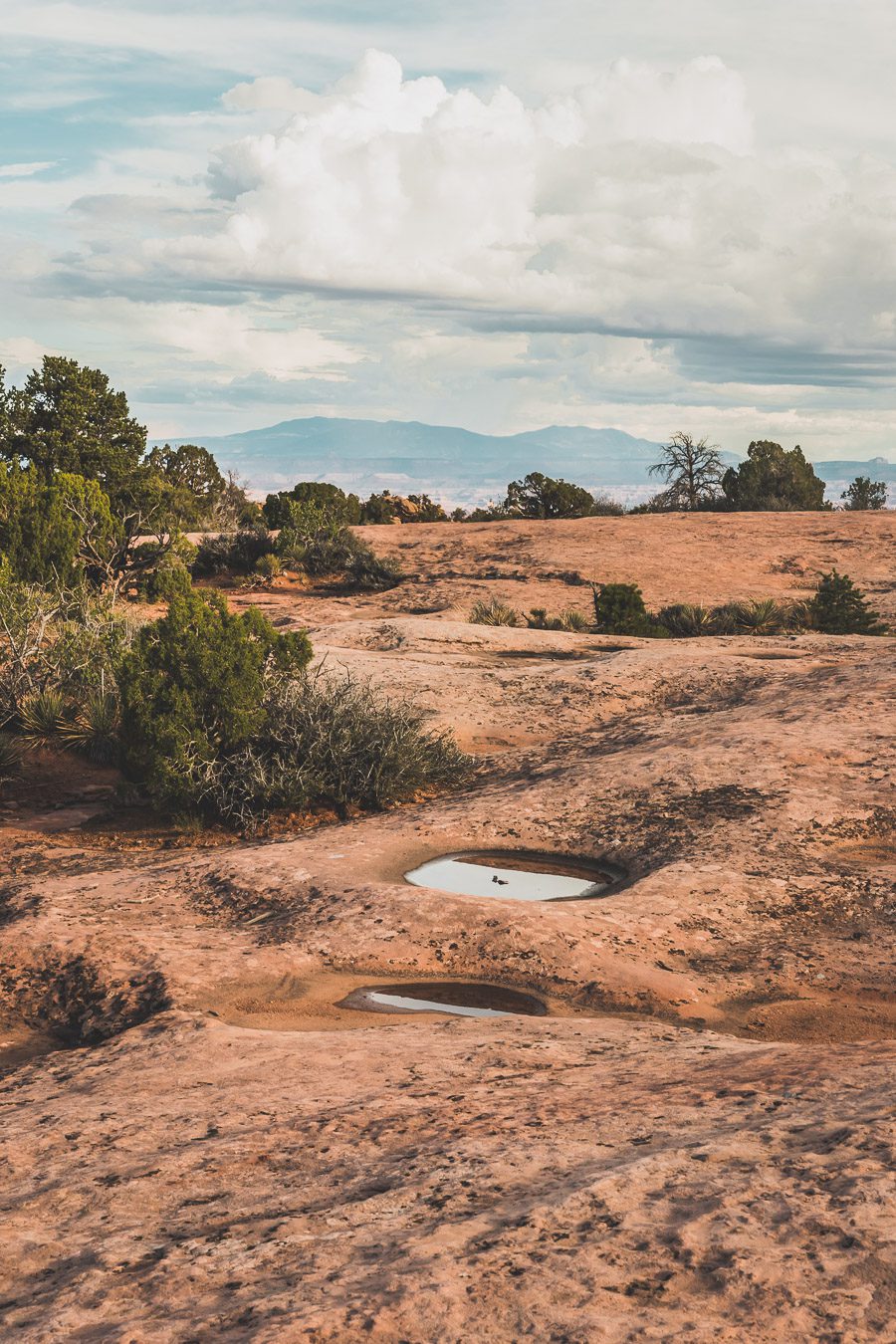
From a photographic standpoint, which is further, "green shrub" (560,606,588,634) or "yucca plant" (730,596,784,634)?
"green shrub" (560,606,588,634)

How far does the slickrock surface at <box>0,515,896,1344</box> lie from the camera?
9.53ft

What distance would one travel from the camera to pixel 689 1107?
407 centimetres

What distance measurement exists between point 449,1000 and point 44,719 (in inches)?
330

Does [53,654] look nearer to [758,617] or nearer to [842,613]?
[758,617]

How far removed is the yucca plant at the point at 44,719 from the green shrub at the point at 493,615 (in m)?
11.6

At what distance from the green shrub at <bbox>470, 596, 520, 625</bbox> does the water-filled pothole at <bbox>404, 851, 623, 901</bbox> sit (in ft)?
48.9

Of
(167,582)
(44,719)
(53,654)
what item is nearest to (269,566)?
(167,582)

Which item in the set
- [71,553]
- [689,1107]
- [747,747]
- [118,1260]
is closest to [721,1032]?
[689,1107]

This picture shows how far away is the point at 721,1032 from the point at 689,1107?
189cm

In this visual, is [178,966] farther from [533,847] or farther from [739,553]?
[739,553]

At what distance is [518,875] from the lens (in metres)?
8.65

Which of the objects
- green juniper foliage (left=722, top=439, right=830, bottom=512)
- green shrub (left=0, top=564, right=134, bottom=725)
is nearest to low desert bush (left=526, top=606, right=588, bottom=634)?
green shrub (left=0, top=564, right=134, bottom=725)

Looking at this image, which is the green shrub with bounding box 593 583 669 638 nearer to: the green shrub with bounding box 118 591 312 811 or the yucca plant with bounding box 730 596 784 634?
the yucca plant with bounding box 730 596 784 634

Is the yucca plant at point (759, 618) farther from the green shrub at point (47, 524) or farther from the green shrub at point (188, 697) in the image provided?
the green shrub at point (188, 697)
